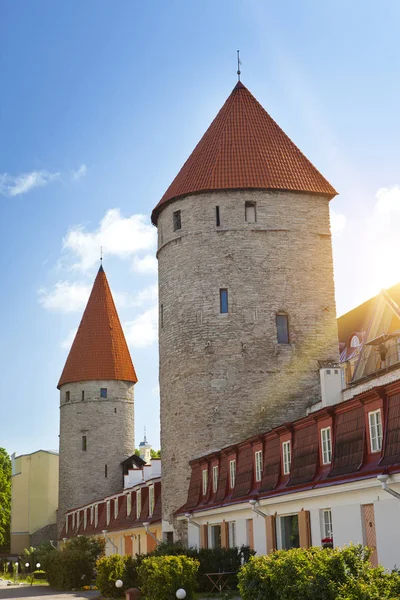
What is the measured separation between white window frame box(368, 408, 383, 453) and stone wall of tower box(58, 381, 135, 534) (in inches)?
1439

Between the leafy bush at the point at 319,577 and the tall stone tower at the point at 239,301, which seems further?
the tall stone tower at the point at 239,301

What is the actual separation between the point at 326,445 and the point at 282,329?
12555mm

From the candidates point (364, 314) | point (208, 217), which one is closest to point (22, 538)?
point (364, 314)

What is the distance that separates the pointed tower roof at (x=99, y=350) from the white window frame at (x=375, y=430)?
122 ft

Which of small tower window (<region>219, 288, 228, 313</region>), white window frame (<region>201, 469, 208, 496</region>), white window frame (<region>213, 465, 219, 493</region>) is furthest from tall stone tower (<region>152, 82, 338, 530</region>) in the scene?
white window frame (<region>213, 465, 219, 493</region>)

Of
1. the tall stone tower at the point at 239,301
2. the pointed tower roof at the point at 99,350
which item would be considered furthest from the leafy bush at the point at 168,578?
the pointed tower roof at the point at 99,350

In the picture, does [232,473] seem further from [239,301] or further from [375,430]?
[375,430]

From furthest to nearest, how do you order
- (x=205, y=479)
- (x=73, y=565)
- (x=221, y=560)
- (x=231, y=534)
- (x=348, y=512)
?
(x=73, y=565) → (x=205, y=479) → (x=231, y=534) → (x=221, y=560) → (x=348, y=512)

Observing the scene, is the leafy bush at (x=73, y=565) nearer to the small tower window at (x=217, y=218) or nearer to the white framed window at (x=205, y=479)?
the white framed window at (x=205, y=479)

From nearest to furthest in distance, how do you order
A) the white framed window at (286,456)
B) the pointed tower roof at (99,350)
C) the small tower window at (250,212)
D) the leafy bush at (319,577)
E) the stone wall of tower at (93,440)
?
the leafy bush at (319,577) → the white framed window at (286,456) → the small tower window at (250,212) → the stone wall of tower at (93,440) → the pointed tower roof at (99,350)

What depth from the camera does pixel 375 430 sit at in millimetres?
16375

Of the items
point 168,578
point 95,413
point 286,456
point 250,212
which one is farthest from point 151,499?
point 95,413

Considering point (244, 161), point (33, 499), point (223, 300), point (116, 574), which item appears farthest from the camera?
point (33, 499)

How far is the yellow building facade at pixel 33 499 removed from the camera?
64794 mm
